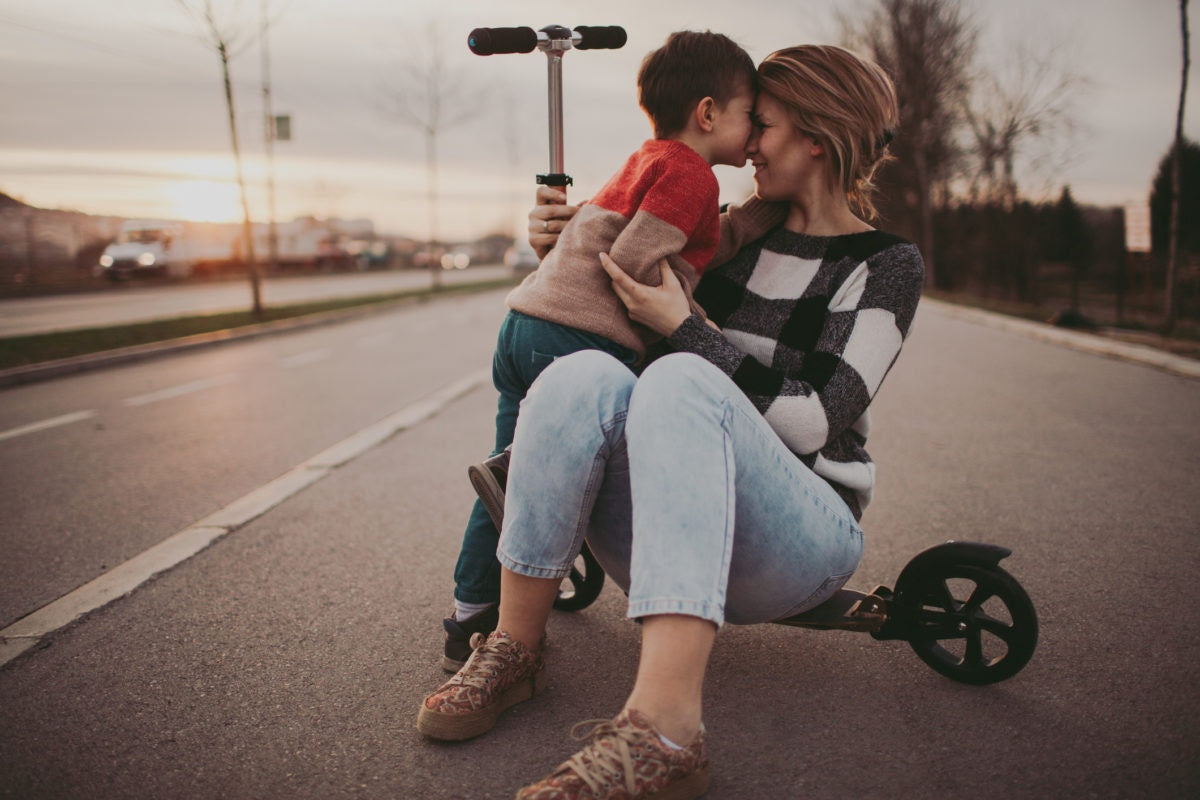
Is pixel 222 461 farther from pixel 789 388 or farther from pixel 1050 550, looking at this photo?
pixel 1050 550

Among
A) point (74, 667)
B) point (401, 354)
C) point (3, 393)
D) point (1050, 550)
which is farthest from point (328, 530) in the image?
point (401, 354)

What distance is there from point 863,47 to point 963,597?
3106 cm

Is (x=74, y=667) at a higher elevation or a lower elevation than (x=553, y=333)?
lower

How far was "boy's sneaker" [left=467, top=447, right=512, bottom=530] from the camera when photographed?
189 centimetres

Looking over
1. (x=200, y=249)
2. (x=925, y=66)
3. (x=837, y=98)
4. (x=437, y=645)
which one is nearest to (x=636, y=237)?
(x=837, y=98)

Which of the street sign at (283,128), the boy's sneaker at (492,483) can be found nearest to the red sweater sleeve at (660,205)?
the boy's sneaker at (492,483)

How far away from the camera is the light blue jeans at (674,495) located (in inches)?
59.3

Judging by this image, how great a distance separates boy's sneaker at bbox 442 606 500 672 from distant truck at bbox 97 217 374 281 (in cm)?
1462

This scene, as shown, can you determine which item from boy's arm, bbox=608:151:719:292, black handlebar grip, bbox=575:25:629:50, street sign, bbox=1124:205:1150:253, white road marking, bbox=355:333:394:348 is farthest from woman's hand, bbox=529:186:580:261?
street sign, bbox=1124:205:1150:253

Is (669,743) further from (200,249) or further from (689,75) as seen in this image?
(200,249)

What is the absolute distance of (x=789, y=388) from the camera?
1837 millimetres

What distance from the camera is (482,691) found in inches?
68.3

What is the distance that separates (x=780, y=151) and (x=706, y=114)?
0.23 meters

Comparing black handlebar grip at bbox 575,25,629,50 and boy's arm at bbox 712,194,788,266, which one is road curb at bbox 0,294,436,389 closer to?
black handlebar grip at bbox 575,25,629,50
